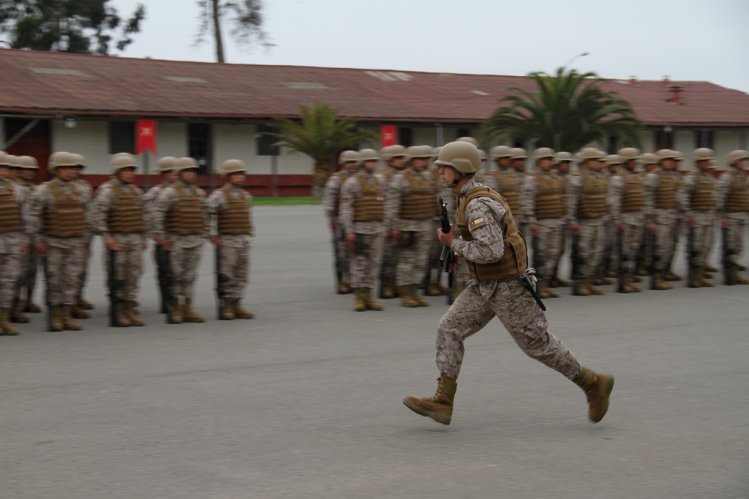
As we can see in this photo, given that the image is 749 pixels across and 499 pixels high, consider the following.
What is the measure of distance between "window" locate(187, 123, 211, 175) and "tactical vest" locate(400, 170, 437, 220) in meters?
26.8

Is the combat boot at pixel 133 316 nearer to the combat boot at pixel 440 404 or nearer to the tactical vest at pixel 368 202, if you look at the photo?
the tactical vest at pixel 368 202

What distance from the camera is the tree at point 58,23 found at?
2199 inches

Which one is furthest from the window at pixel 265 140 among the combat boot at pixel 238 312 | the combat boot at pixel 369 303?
the combat boot at pixel 238 312

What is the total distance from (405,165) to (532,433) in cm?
726

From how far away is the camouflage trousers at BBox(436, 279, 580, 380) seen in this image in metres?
6.62

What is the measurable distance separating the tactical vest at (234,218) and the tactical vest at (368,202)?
1549 mm

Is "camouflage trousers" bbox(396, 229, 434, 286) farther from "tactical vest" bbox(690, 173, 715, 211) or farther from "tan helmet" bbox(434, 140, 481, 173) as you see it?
"tan helmet" bbox(434, 140, 481, 173)

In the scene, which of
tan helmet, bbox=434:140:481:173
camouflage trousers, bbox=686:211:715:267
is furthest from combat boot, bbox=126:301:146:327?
camouflage trousers, bbox=686:211:715:267

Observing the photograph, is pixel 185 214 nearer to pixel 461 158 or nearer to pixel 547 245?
pixel 547 245

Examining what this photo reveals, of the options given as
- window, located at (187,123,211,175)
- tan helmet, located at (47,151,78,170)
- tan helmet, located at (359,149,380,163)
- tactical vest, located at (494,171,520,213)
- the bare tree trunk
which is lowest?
tactical vest, located at (494,171,520,213)

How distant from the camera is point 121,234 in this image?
11203 millimetres

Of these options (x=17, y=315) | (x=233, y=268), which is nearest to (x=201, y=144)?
(x=17, y=315)

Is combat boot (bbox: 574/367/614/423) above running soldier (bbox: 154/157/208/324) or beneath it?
beneath

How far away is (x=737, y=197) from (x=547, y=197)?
3150 mm
